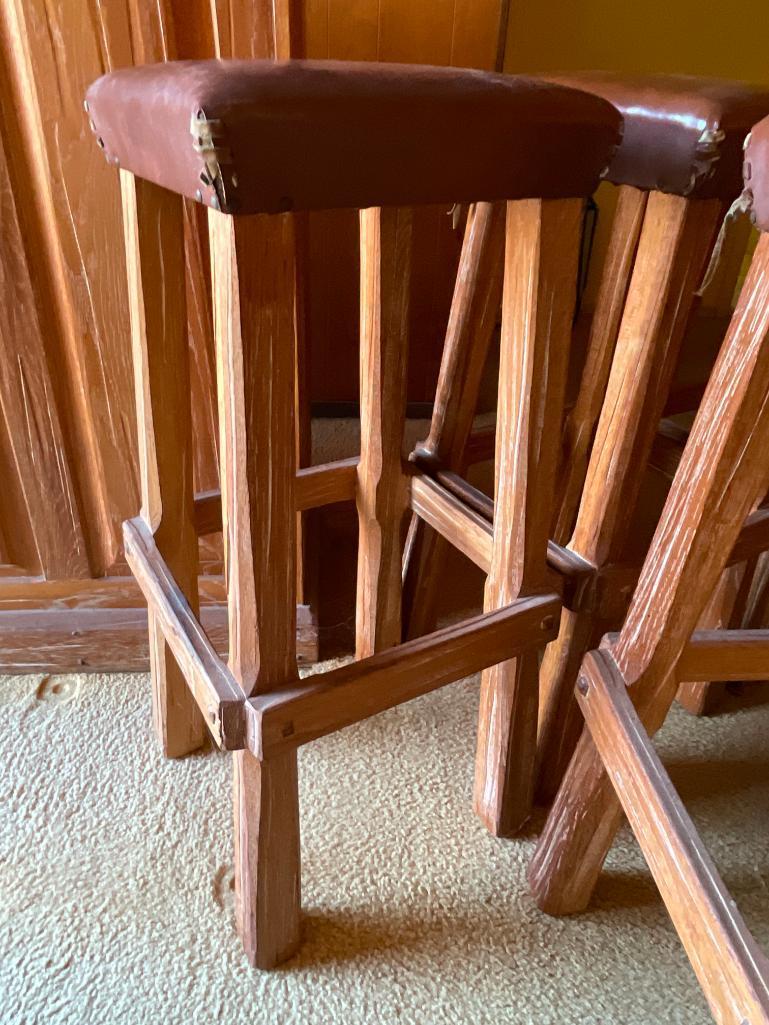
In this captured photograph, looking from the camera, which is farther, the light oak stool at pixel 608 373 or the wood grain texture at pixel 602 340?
the wood grain texture at pixel 602 340

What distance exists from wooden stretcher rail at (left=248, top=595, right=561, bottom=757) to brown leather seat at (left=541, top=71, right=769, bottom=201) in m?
0.40

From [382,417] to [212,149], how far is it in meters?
0.48

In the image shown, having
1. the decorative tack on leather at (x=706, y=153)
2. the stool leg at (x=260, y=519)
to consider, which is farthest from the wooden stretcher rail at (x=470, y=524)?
the decorative tack on leather at (x=706, y=153)

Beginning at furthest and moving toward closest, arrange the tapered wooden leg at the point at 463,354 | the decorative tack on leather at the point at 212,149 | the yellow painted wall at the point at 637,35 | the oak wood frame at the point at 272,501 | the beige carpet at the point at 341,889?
the yellow painted wall at the point at 637,35, the tapered wooden leg at the point at 463,354, the beige carpet at the point at 341,889, the oak wood frame at the point at 272,501, the decorative tack on leather at the point at 212,149

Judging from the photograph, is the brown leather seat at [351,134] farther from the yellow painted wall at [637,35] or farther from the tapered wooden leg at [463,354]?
the yellow painted wall at [637,35]

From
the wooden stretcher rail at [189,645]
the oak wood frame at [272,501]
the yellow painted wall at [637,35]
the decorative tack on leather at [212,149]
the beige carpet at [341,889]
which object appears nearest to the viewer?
the decorative tack on leather at [212,149]

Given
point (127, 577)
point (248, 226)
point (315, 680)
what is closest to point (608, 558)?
point (315, 680)

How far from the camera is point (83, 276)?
93 centimetres

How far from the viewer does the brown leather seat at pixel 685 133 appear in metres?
0.67

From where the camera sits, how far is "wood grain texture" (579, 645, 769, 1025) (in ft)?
1.86

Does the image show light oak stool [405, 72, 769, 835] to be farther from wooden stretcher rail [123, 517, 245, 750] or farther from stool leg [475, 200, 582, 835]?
wooden stretcher rail [123, 517, 245, 750]

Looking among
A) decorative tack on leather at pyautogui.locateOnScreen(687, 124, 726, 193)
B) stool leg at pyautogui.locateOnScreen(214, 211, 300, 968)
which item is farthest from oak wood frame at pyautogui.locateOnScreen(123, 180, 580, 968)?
decorative tack on leather at pyautogui.locateOnScreen(687, 124, 726, 193)

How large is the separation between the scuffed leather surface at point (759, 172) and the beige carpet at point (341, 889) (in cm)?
73

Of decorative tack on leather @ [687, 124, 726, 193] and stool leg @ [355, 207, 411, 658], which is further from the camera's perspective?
stool leg @ [355, 207, 411, 658]
